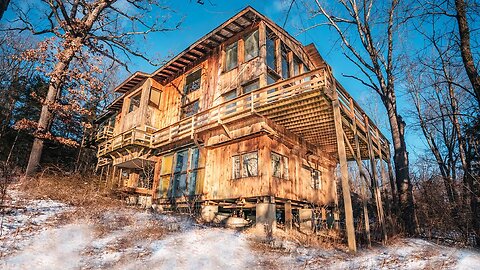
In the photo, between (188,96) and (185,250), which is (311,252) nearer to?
(185,250)

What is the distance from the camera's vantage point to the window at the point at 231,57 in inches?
639

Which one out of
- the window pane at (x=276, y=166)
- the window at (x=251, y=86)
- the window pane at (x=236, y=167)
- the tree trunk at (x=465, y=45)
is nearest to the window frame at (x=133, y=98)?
the window at (x=251, y=86)

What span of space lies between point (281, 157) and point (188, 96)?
26.9 ft

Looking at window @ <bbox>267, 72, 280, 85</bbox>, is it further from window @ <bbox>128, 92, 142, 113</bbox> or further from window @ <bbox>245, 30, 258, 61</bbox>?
window @ <bbox>128, 92, 142, 113</bbox>

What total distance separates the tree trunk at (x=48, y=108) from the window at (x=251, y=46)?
9310 millimetres

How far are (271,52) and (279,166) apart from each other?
681 cm

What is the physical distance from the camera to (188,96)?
59.8ft

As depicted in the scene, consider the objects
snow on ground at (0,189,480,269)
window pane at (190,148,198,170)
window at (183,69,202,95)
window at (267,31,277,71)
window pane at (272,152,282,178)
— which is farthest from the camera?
window at (183,69,202,95)

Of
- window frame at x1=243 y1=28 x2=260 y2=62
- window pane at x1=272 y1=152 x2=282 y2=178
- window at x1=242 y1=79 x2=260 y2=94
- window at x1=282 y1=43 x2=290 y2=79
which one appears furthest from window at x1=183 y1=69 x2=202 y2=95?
window pane at x1=272 y1=152 x2=282 y2=178

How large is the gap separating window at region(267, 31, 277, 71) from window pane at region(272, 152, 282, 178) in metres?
5.30

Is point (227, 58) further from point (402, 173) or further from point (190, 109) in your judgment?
point (402, 173)

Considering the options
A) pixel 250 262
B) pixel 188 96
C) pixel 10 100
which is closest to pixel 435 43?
pixel 250 262

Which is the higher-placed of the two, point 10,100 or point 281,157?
point 10,100

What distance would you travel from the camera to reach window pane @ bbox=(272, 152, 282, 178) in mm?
12672
